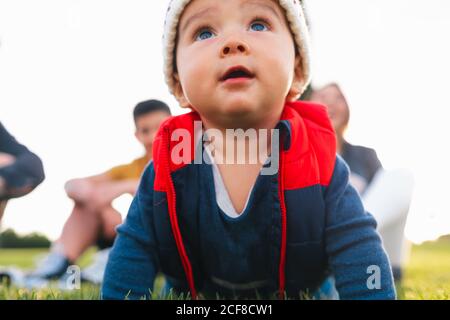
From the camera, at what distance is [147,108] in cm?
237

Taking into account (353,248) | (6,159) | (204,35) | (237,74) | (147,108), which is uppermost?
(147,108)

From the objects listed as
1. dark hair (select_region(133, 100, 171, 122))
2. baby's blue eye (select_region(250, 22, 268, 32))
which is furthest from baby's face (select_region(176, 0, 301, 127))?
dark hair (select_region(133, 100, 171, 122))

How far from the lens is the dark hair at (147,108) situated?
2.31 metres

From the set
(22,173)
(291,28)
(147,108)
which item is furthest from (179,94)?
(147,108)

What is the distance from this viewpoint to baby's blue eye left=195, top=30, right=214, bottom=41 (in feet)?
3.94

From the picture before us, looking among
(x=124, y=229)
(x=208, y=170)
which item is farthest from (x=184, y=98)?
(x=124, y=229)

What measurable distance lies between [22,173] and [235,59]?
1162mm

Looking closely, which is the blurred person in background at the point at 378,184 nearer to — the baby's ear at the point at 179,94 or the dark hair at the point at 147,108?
the dark hair at the point at 147,108

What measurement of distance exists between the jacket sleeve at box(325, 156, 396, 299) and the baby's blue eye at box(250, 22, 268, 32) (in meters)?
0.37

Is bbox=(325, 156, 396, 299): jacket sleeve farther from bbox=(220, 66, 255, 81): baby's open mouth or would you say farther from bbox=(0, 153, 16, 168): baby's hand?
bbox=(0, 153, 16, 168): baby's hand

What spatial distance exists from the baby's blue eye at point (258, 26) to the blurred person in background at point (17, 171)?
110 cm

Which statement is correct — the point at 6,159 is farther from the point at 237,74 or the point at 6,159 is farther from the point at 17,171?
the point at 237,74

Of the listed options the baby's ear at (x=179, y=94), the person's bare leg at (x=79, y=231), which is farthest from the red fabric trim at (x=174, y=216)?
the person's bare leg at (x=79, y=231)
